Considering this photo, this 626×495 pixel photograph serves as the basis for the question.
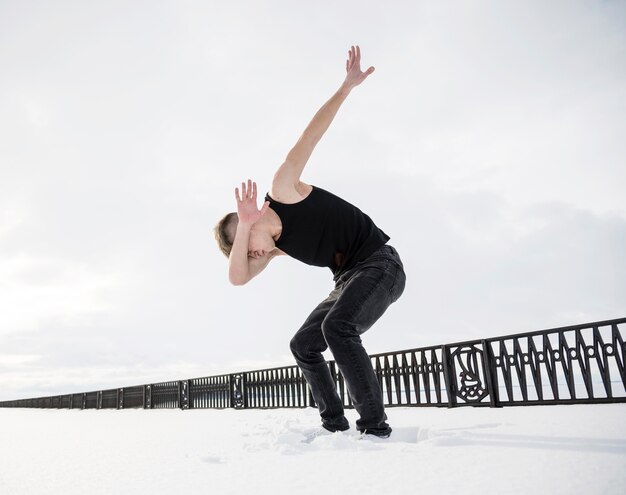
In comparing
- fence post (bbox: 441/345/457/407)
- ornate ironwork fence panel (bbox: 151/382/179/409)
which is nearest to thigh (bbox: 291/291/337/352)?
fence post (bbox: 441/345/457/407)

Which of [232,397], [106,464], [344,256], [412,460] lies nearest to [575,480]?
[412,460]

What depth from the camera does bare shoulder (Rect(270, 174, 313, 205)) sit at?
2.64m

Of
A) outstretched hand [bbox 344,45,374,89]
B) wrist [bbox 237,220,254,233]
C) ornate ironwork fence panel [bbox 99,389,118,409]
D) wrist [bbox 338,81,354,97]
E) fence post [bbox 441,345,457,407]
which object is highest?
outstretched hand [bbox 344,45,374,89]

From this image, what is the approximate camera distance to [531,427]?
3094 millimetres

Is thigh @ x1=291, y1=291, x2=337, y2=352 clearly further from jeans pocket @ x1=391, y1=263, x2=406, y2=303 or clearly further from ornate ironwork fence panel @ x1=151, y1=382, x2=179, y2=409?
ornate ironwork fence panel @ x1=151, y1=382, x2=179, y2=409

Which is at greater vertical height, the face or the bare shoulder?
the bare shoulder

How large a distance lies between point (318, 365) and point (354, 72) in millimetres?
2034

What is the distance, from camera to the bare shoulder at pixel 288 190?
2.64m

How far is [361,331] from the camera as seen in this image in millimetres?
2801

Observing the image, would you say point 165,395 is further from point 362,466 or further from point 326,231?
point 362,466

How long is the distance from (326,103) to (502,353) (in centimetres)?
417

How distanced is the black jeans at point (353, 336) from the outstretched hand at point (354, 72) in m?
1.12

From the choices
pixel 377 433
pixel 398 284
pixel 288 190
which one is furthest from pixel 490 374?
pixel 288 190

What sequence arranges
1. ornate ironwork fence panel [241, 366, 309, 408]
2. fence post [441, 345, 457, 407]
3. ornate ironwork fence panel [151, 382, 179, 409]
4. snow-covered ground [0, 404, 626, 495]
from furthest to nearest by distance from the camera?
1. ornate ironwork fence panel [151, 382, 179, 409]
2. ornate ironwork fence panel [241, 366, 309, 408]
3. fence post [441, 345, 457, 407]
4. snow-covered ground [0, 404, 626, 495]
